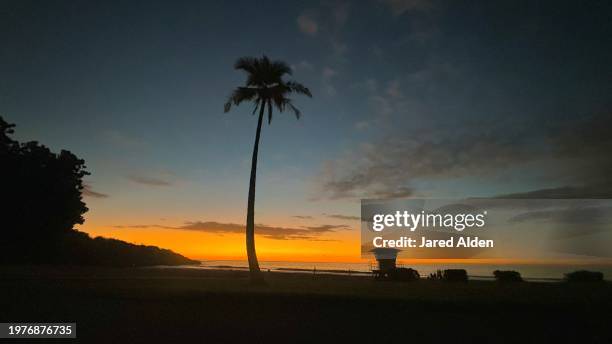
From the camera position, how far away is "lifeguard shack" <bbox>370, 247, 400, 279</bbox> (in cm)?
3706

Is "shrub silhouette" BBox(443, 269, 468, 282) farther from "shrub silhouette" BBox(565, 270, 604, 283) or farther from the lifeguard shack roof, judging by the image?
"shrub silhouette" BBox(565, 270, 604, 283)

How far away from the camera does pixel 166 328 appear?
11.2 m

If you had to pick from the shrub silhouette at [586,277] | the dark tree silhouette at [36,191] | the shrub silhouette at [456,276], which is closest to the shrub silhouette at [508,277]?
the shrub silhouette at [456,276]

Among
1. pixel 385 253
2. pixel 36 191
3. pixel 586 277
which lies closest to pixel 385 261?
pixel 385 253

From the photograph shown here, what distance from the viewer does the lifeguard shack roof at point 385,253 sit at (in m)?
39.1

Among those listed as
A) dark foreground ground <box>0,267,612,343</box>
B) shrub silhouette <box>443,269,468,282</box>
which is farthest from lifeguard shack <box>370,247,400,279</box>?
dark foreground ground <box>0,267,612,343</box>

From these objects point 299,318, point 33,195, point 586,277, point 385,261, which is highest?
point 33,195

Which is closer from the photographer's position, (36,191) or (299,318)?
(299,318)

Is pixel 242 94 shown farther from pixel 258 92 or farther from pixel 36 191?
pixel 36 191

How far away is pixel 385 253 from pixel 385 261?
1.30m

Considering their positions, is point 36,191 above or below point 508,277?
above

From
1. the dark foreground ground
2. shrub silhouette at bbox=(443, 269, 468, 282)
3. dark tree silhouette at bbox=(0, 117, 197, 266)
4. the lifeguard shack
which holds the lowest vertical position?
the dark foreground ground

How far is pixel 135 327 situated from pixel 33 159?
112 ft

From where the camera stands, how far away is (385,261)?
126 ft
